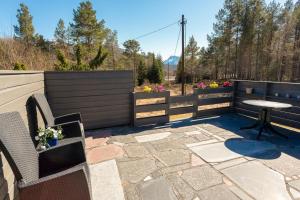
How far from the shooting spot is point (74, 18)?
1580 centimetres

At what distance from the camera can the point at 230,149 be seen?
2875mm

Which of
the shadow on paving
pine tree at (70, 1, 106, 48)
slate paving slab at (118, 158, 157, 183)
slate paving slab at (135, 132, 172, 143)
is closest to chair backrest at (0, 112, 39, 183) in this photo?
slate paving slab at (118, 158, 157, 183)

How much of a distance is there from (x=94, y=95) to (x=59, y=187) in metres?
2.81

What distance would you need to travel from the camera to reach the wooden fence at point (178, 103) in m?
4.08

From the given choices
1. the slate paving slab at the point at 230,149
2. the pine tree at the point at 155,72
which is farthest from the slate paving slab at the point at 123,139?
the pine tree at the point at 155,72

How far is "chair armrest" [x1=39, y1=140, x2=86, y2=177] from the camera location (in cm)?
163

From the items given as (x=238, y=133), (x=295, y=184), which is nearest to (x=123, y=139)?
(x=238, y=133)

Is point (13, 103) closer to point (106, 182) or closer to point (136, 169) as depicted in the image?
point (106, 182)

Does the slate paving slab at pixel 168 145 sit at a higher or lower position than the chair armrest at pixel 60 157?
lower

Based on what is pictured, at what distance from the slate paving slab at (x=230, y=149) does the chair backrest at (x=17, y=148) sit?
2.15 metres

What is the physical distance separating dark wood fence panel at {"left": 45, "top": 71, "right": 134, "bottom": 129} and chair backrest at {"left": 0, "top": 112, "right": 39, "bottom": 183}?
227cm

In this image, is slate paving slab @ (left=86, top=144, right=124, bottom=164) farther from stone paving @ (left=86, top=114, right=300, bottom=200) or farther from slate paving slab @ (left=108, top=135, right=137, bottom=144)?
slate paving slab @ (left=108, top=135, right=137, bottom=144)

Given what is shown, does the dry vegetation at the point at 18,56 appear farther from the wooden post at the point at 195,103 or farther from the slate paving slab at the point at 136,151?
the wooden post at the point at 195,103

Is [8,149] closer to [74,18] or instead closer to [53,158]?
[53,158]
